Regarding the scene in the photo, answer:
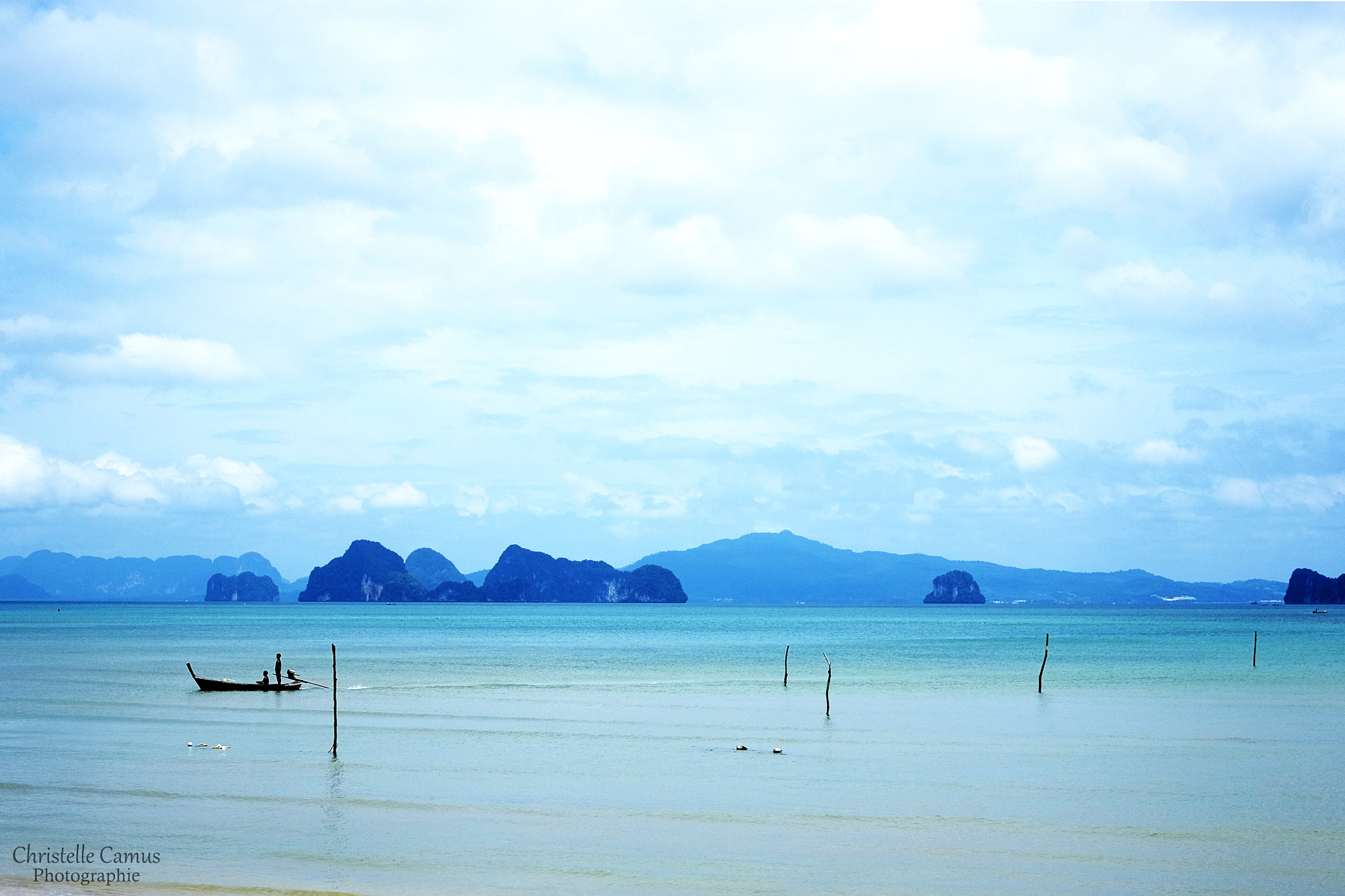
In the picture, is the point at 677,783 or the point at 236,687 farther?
the point at 236,687

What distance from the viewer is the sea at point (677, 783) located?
20.0 m

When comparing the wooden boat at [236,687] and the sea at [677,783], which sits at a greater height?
the sea at [677,783]

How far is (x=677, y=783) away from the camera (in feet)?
90.8

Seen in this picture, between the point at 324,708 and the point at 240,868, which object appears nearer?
the point at 240,868

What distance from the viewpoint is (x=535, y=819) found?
2383 centimetres

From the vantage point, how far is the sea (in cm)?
2003

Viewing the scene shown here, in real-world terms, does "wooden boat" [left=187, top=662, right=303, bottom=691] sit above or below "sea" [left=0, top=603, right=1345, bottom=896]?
below

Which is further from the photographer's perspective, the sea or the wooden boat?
the wooden boat

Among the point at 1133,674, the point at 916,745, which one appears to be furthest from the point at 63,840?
the point at 1133,674

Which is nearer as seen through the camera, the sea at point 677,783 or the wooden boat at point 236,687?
the sea at point 677,783

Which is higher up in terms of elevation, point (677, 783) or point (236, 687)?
point (677, 783)

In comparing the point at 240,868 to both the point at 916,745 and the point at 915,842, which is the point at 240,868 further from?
the point at 916,745

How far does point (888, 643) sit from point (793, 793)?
240ft

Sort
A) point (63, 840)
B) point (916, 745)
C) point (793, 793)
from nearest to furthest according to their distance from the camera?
point (63, 840)
point (793, 793)
point (916, 745)
